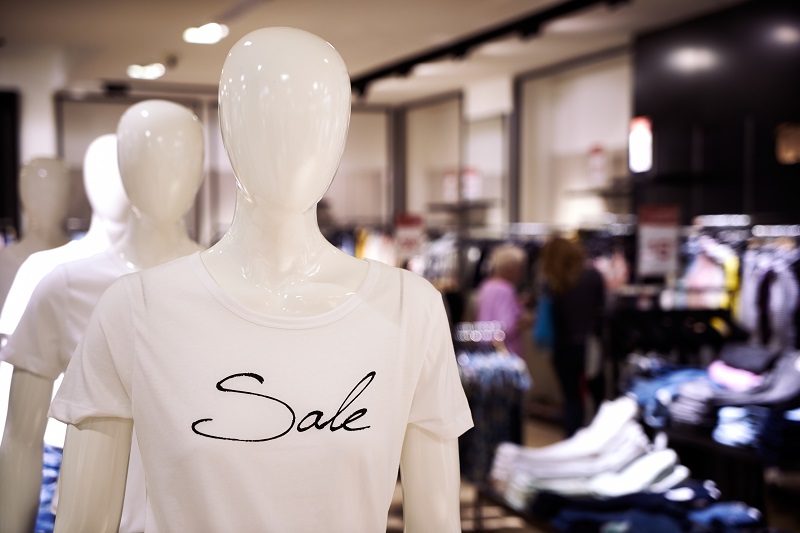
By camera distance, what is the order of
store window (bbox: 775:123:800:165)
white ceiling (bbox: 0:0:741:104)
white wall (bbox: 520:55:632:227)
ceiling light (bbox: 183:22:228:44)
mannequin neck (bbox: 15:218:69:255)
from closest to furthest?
mannequin neck (bbox: 15:218:69:255)
store window (bbox: 775:123:800:165)
white ceiling (bbox: 0:0:741:104)
ceiling light (bbox: 183:22:228:44)
white wall (bbox: 520:55:632:227)

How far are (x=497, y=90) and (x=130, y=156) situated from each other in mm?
8586

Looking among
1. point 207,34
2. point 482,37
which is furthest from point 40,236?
point 482,37

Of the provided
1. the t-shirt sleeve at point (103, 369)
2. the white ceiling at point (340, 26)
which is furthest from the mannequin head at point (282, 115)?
the white ceiling at point (340, 26)

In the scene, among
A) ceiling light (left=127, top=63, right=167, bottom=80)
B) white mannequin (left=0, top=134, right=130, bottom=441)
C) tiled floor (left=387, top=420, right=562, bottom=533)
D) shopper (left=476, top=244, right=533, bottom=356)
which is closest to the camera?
white mannequin (left=0, top=134, right=130, bottom=441)

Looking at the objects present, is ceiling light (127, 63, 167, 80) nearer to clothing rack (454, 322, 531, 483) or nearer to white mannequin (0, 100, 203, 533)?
clothing rack (454, 322, 531, 483)

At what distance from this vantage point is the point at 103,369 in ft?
3.97

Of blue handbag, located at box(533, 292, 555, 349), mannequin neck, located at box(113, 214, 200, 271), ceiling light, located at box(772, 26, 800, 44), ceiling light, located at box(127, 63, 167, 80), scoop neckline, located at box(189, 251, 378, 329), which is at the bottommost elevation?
blue handbag, located at box(533, 292, 555, 349)

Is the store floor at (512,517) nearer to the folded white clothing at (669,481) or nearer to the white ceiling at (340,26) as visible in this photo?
the folded white clothing at (669,481)

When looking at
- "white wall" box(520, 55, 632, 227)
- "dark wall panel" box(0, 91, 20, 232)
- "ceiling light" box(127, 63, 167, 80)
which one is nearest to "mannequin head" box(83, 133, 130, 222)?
"white wall" box(520, 55, 632, 227)

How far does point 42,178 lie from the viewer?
8.79 ft

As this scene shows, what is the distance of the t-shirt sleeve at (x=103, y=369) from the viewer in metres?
1.19

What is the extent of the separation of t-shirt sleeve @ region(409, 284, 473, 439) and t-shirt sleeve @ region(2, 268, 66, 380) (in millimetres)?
822

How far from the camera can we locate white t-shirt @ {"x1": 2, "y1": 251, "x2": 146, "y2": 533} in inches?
67.2

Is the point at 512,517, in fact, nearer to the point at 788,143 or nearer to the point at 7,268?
the point at 788,143
